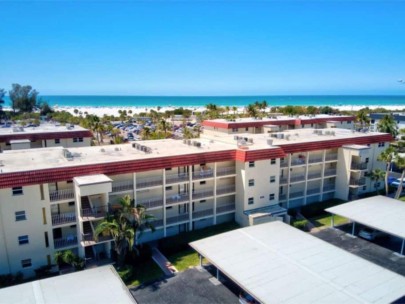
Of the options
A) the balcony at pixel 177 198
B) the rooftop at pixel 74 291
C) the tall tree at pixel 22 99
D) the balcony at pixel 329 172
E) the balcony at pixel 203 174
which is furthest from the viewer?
the tall tree at pixel 22 99

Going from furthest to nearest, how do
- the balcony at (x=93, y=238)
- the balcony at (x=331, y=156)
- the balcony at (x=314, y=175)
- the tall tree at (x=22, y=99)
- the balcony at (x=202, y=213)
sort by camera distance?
the tall tree at (x=22, y=99) < the balcony at (x=331, y=156) < the balcony at (x=314, y=175) < the balcony at (x=202, y=213) < the balcony at (x=93, y=238)

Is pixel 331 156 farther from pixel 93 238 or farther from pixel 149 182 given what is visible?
pixel 93 238

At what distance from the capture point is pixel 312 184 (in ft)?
153

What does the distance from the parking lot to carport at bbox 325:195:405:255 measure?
1.07 metres

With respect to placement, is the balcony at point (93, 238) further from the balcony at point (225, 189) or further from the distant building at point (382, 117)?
the distant building at point (382, 117)

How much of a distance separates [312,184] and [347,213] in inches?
445

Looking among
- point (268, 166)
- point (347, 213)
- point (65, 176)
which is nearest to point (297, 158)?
point (268, 166)

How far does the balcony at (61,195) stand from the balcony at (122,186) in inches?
154

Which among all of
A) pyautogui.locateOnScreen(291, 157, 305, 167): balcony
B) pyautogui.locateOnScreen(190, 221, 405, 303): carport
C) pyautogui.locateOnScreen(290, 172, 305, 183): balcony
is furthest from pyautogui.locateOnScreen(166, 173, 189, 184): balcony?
pyautogui.locateOnScreen(291, 157, 305, 167): balcony

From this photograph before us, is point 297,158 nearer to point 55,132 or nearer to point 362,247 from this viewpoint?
point 362,247

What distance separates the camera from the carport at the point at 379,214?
1242 inches

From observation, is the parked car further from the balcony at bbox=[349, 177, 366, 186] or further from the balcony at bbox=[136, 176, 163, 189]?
the balcony at bbox=[136, 176, 163, 189]

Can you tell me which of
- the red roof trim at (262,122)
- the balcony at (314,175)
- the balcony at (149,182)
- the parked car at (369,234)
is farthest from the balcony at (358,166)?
the balcony at (149,182)

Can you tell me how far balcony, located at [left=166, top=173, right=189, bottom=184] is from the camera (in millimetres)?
34906
